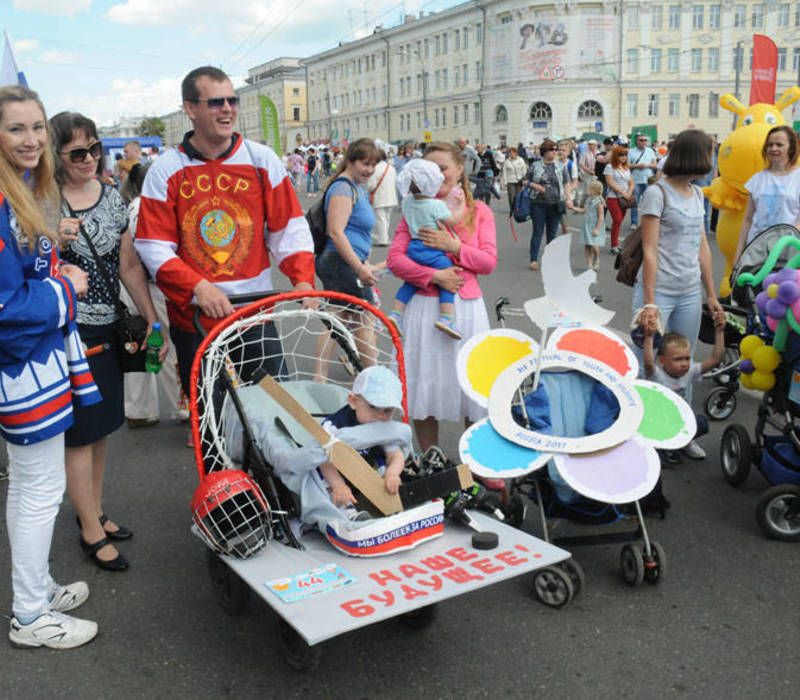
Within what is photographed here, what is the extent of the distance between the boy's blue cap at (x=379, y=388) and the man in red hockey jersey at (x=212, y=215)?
1.98 ft

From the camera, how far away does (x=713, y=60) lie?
2643 inches

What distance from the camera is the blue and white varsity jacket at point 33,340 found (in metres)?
2.49

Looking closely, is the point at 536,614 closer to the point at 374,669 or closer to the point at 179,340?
the point at 374,669

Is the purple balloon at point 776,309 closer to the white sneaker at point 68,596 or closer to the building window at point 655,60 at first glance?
the white sneaker at point 68,596

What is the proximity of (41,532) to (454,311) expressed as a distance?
2.25m

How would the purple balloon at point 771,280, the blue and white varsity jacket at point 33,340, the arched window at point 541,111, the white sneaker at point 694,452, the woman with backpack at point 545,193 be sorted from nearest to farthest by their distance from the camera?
the blue and white varsity jacket at point 33,340 < the purple balloon at point 771,280 < the white sneaker at point 694,452 < the woman with backpack at point 545,193 < the arched window at point 541,111

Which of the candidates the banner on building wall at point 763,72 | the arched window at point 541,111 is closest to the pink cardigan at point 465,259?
the banner on building wall at point 763,72

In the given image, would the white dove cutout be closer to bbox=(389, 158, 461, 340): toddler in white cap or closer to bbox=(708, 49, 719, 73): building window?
bbox=(389, 158, 461, 340): toddler in white cap

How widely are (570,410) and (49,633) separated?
2360 millimetres

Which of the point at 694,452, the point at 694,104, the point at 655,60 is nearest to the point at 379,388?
the point at 694,452

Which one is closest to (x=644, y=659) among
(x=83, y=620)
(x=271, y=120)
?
(x=83, y=620)

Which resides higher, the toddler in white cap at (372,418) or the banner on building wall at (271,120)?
the banner on building wall at (271,120)

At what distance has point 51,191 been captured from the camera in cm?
282

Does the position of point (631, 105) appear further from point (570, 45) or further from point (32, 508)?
point (32, 508)
